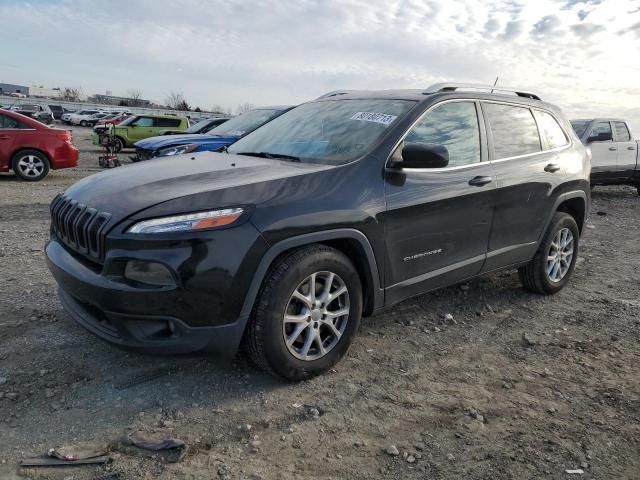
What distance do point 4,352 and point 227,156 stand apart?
1.96 metres

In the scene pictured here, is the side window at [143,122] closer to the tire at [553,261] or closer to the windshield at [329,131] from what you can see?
the windshield at [329,131]

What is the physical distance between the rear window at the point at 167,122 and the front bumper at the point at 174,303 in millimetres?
19786

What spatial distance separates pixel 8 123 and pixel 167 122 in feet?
Answer: 37.3

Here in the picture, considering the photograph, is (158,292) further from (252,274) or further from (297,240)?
(297,240)

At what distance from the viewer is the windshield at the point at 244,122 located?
10.1 meters

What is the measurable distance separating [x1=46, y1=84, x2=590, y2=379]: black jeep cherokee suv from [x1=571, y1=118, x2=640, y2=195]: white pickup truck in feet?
27.8

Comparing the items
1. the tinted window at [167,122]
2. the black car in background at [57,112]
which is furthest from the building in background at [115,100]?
the tinted window at [167,122]

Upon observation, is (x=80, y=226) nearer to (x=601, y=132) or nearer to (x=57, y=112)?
(x=601, y=132)

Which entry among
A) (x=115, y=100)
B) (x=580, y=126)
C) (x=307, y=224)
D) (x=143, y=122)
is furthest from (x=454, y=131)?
(x=115, y=100)

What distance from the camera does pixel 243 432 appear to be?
8.78 ft

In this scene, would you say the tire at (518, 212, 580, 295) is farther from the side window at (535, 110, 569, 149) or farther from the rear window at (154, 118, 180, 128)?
the rear window at (154, 118, 180, 128)

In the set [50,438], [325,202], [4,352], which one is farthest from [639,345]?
[4,352]

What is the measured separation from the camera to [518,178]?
13.9 ft

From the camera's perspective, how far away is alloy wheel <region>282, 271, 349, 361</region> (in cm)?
301
